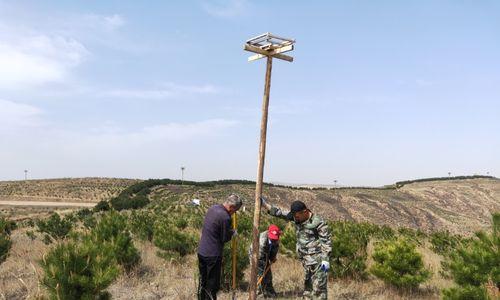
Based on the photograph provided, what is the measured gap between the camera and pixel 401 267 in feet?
26.0

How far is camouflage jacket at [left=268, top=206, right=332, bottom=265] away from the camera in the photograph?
20.5 ft

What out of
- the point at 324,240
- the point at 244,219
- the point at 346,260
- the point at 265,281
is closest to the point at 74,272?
the point at 324,240

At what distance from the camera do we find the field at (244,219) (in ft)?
25.7

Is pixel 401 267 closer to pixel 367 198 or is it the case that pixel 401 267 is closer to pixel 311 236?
pixel 311 236

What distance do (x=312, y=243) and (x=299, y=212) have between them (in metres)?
0.53

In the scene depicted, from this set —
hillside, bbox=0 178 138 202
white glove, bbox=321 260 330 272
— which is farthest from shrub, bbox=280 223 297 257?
hillside, bbox=0 178 138 202

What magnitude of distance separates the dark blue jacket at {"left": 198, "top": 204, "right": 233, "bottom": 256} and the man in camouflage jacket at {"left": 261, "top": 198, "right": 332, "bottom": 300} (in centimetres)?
67

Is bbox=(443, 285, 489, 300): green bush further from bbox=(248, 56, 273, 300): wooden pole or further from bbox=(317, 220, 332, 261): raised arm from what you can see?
bbox=(248, 56, 273, 300): wooden pole

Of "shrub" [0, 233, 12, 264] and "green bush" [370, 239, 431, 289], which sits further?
"shrub" [0, 233, 12, 264]

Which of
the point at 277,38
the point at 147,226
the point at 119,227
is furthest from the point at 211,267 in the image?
the point at 147,226

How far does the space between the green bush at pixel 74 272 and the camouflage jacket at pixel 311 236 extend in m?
2.52

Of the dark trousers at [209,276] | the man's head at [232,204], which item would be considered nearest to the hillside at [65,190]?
the dark trousers at [209,276]

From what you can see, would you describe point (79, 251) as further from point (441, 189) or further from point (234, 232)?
point (441, 189)

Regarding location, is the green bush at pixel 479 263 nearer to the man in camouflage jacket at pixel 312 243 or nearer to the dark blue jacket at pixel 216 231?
the man in camouflage jacket at pixel 312 243
